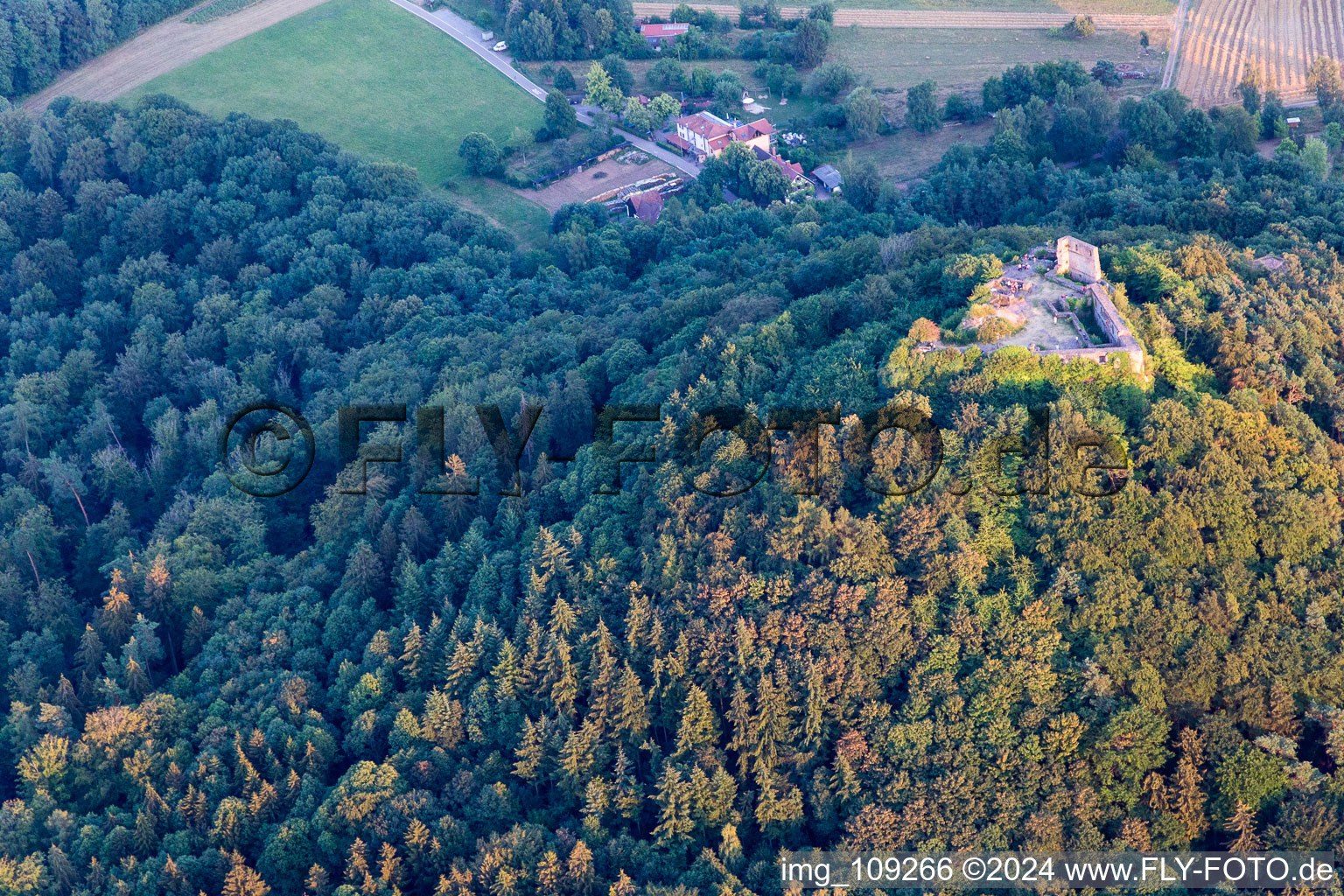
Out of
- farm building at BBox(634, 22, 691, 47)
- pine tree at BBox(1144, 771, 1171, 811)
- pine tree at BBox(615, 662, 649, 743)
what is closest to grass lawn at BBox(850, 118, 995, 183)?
farm building at BBox(634, 22, 691, 47)

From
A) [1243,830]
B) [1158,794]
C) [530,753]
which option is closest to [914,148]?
[1158,794]

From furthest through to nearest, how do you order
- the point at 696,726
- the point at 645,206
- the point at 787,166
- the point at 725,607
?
the point at 787,166 < the point at 645,206 < the point at 725,607 < the point at 696,726

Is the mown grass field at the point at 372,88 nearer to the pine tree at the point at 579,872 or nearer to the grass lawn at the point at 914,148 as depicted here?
the grass lawn at the point at 914,148

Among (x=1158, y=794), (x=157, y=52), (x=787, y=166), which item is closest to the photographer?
(x=1158, y=794)

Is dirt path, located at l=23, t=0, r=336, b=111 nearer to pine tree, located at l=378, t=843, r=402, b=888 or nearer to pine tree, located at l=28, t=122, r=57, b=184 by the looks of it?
pine tree, located at l=28, t=122, r=57, b=184

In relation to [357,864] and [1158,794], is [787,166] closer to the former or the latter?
[1158,794]

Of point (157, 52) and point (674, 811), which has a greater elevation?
point (157, 52)
